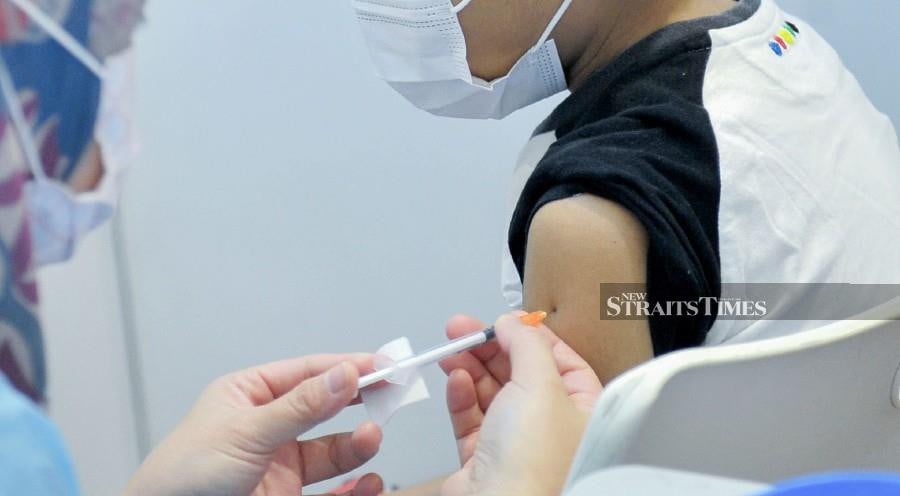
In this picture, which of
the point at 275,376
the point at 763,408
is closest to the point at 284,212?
the point at 275,376

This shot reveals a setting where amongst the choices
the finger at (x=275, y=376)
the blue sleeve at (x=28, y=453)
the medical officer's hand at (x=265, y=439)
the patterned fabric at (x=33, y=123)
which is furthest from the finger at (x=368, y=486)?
the blue sleeve at (x=28, y=453)

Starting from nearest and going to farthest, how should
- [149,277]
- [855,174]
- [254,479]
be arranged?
[254,479] < [855,174] < [149,277]

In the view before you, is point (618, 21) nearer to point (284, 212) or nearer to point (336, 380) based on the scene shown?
point (336, 380)

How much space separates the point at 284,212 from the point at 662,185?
0.81 metres

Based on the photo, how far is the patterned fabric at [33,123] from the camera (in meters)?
0.90

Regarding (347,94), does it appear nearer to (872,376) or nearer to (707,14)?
(707,14)

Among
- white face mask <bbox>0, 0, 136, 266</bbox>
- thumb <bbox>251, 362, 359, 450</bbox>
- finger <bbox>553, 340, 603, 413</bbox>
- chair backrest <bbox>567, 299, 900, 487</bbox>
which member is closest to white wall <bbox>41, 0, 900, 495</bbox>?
white face mask <bbox>0, 0, 136, 266</bbox>


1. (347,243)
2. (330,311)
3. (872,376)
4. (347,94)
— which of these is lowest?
(330,311)

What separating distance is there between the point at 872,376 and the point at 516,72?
0.52 metres

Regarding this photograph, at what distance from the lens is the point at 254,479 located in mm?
769

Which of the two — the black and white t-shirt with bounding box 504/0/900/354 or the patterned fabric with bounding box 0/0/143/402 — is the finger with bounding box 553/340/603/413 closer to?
the black and white t-shirt with bounding box 504/0/900/354

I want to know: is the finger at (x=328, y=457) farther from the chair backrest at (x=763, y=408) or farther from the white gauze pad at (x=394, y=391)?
the chair backrest at (x=763, y=408)

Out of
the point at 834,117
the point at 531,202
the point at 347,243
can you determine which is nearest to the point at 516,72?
the point at 531,202

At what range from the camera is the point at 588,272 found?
80 cm
